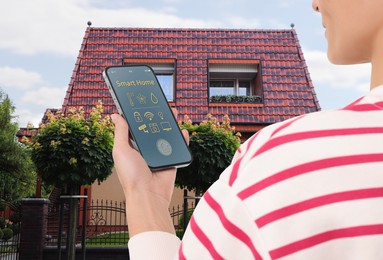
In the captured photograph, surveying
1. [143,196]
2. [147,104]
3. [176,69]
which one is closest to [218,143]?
[176,69]

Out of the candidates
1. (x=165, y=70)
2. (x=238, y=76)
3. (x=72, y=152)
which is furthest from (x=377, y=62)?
(x=238, y=76)

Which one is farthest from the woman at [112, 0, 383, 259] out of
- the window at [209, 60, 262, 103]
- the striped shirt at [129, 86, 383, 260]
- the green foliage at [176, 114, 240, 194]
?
the window at [209, 60, 262, 103]

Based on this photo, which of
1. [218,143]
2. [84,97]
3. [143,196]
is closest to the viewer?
[143,196]

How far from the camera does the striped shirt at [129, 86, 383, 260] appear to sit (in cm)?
60

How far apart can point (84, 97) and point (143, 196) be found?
1678cm

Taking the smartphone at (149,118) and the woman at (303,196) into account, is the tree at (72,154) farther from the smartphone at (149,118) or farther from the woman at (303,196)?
the woman at (303,196)

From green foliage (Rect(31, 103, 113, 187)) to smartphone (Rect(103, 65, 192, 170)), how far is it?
880 cm

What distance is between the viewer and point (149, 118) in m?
1.74

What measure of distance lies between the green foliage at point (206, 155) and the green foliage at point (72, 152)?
183 cm

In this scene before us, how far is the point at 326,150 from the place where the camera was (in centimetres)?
61

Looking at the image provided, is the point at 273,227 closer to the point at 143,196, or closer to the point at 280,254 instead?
the point at 280,254

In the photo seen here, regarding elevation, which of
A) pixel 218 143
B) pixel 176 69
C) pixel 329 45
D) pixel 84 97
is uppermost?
pixel 176 69

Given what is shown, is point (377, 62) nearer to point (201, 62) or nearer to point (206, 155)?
point (206, 155)

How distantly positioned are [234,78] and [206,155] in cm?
811
